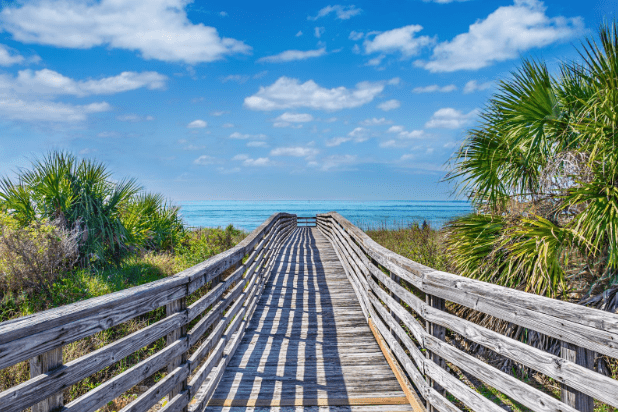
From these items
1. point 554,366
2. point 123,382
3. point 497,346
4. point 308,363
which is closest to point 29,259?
point 308,363

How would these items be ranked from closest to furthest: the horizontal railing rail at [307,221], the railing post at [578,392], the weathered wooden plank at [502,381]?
the railing post at [578,392]
the weathered wooden plank at [502,381]
the horizontal railing rail at [307,221]

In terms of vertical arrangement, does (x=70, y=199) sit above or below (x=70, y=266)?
above

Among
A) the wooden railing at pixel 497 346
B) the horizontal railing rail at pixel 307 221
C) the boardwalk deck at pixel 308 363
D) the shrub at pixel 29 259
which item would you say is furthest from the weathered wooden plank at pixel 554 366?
the horizontal railing rail at pixel 307 221

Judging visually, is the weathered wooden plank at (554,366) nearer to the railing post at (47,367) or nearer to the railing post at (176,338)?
the railing post at (176,338)

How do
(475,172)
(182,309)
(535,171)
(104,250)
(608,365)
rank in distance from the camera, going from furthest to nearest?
(104,250) < (475,172) < (535,171) < (608,365) < (182,309)

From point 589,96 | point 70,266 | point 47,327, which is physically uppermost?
point 589,96

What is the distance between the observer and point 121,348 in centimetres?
219

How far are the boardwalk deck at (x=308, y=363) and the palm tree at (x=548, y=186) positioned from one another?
2.04 meters

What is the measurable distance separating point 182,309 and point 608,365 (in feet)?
15.6

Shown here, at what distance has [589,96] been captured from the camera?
487cm

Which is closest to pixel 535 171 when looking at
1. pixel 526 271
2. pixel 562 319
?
pixel 526 271

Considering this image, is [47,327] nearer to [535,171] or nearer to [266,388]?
[266,388]

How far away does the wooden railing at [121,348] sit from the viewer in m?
1.56

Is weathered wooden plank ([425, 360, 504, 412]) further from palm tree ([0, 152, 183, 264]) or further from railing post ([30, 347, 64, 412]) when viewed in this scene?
palm tree ([0, 152, 183, 264])
